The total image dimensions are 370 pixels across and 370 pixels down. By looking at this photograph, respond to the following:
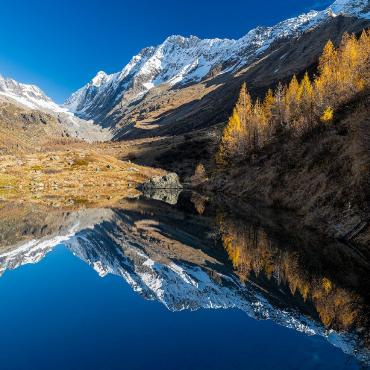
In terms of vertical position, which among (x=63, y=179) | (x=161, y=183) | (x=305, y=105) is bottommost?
(x=161, y=183)

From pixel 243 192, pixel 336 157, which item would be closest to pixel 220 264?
pixel 336 157

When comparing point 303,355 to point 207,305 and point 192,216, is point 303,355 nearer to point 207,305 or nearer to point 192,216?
point 207,305

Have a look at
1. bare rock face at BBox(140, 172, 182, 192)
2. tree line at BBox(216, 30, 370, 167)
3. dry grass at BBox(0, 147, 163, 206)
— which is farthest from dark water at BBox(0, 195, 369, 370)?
bare rock face at BBox(140, 172, 182, 192)

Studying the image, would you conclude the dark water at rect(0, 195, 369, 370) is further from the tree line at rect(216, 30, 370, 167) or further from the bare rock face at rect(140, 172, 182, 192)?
the bare rock face at rect(140, 172, 182, 192)

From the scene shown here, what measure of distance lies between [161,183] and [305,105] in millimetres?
73224

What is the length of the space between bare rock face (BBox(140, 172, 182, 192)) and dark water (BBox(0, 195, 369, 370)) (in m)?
105

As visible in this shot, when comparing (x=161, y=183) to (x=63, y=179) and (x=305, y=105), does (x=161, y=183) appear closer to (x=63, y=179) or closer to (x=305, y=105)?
(x=63, y=179)

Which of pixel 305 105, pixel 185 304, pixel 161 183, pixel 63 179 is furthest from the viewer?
pixel 63 179

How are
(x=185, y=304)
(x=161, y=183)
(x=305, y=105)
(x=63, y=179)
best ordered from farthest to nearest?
(x=63, y=179) < (x=161, y=183) < (x=305, y=105) < (x=185, y=304)

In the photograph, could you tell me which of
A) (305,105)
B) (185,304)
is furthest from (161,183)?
(185,304)

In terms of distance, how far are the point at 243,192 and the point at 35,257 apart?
65.9 meters

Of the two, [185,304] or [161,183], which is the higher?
[161,183]

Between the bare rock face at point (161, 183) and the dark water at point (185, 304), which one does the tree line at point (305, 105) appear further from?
the dark water at point (185, 304)

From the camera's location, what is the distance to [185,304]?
25.4 meters
